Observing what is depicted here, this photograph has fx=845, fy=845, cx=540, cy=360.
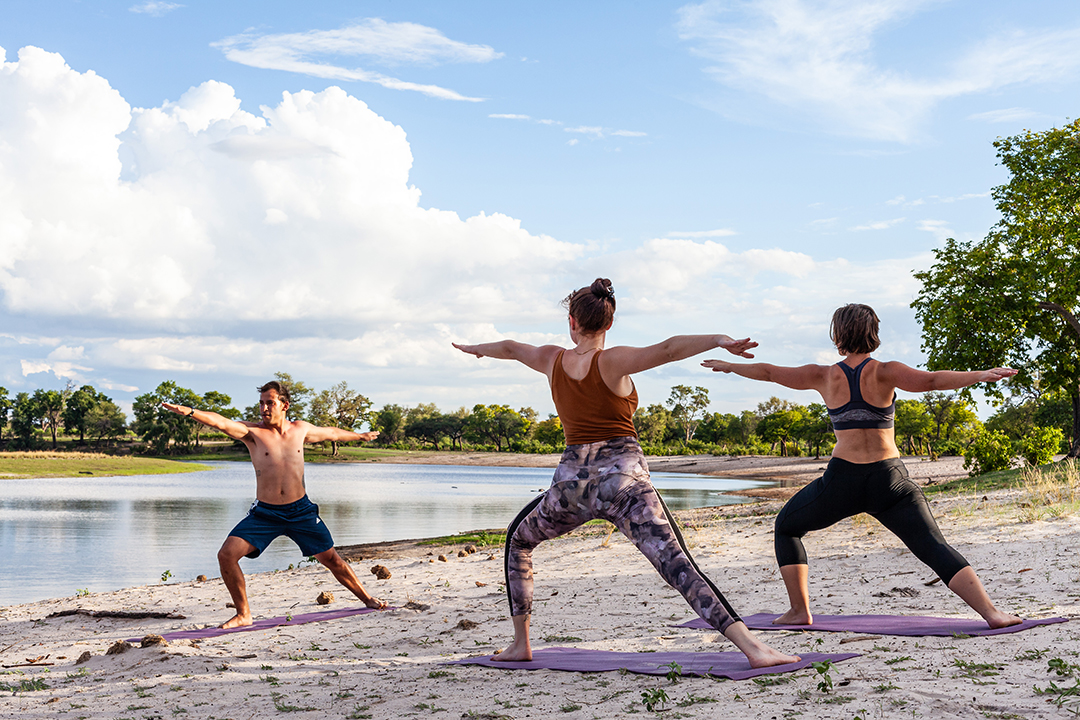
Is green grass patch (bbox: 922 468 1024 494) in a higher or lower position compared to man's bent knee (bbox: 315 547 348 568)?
lower

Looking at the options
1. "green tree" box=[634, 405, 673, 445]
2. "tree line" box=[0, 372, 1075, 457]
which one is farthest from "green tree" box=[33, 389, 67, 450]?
"green tree" box=[634, 405, 673, 445]

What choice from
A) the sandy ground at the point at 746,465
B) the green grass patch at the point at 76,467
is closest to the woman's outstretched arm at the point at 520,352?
the sandy ground at the point at 746,465

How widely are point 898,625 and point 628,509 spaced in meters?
2.49

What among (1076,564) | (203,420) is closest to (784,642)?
(1076,564)

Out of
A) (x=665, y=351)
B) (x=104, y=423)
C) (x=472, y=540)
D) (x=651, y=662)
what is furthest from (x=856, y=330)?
(x=104, y=423)

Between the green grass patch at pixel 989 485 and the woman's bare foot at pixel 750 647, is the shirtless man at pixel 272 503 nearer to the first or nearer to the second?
the woman's bare foot at pixel 750 647

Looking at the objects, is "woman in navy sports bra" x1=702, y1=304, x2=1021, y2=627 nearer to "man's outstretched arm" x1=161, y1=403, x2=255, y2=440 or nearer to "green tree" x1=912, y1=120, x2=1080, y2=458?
"man's outstretched arm" x1=161, y1=403, x2=255, y2=440

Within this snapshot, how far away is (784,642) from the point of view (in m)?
5.62

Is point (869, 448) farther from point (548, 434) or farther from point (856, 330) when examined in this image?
point (548, 434)

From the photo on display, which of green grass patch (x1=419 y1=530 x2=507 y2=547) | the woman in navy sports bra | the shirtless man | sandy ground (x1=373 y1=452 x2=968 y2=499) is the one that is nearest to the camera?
the woman in navy sports bra

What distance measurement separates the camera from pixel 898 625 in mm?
5828

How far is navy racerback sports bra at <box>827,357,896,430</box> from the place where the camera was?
5336mm

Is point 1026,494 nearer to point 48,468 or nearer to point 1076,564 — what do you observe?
point 1076,564

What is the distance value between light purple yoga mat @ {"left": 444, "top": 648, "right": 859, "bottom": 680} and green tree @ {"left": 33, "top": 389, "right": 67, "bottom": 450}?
403ft
